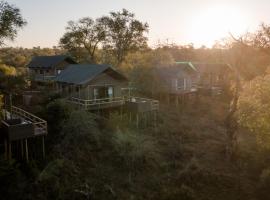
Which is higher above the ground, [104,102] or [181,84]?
[181,84]

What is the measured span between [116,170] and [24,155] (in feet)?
22.4

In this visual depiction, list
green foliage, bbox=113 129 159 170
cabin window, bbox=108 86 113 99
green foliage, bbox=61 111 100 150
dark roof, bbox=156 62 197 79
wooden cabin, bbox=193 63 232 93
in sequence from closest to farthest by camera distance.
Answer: green foliage, bbox=113 129 159 170
green foliage, bbox=61 111 100 150
cabin window, bbox=108 86 113 99
dark roof, bbox=156 62 197 79
wooden cabin, bbox=193 63 232 93

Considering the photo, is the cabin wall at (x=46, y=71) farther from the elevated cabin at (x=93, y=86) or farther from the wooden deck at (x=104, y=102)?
the wooden deck at (x=104, y=102)

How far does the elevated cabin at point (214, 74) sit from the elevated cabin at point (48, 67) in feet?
74.0

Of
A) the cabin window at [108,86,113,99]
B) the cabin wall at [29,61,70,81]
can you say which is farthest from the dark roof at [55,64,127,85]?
the cabin wall at [29,61,70,81]

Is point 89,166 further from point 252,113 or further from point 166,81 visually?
point 166,81

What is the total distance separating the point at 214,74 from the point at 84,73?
95.7 ft

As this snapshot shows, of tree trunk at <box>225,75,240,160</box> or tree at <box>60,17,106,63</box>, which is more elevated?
tree at <box>60,17,106,63</box>

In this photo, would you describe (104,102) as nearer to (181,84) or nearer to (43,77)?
(181,84)

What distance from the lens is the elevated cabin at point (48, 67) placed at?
43.7 meters

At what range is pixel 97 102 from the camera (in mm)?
29531

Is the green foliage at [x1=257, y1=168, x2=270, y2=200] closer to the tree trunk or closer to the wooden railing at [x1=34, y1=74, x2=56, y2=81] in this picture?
the tree trunk

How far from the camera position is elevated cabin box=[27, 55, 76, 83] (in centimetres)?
4369

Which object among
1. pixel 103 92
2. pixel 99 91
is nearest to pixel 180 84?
pixel 103 92
